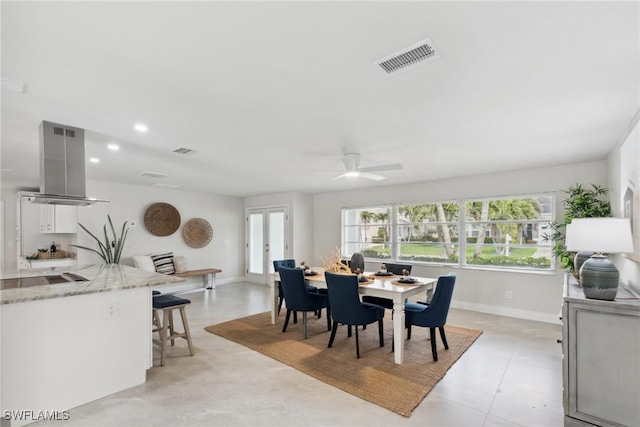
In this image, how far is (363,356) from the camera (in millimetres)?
3438

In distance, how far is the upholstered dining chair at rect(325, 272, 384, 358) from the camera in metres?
3.38

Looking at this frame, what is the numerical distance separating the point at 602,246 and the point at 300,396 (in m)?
2.57

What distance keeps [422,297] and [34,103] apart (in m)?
6.05

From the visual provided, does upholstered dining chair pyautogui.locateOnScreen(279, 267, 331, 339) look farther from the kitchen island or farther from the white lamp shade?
the white lamp shade

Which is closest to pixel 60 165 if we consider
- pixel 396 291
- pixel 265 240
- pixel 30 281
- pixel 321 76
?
pixel 30 281

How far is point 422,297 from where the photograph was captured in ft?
19.8

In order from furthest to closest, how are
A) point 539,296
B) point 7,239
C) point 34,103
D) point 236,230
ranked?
point 236,230 → point 7,239 → point 539,296 → point 34,103

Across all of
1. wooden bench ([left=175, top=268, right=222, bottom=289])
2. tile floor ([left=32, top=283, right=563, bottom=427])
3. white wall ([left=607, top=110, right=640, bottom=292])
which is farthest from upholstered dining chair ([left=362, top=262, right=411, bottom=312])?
wooden bench ([left=175, top=268, right=222, bottom=289])

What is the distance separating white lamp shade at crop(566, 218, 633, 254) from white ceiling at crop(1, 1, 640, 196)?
3.00ft

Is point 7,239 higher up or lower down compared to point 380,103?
lower down

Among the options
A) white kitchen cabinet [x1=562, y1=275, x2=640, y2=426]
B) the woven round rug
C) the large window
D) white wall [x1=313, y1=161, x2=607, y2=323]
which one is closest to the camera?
white kitchen cabinet [x1=562, y1=275, x2=640, y2=426]

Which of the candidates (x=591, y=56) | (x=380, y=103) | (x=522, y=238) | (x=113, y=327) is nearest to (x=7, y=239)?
(x=113, y=327)

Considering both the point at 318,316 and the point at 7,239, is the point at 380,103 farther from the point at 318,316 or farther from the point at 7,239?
the point at 7,239

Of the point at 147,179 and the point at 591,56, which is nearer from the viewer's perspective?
the point at 591,56
